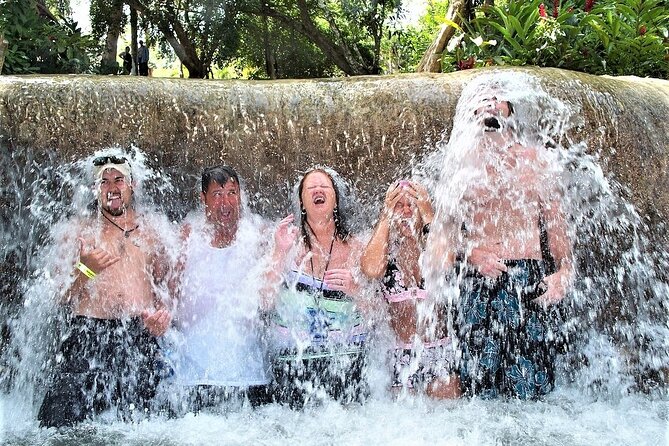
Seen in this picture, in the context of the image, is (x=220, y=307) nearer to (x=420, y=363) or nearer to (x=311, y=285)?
(x=311, y=285)

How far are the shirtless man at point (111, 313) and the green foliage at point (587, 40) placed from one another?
378 centimetres

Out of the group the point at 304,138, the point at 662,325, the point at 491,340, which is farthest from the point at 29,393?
the point at 662,325

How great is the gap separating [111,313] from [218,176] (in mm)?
850

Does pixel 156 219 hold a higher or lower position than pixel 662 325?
higher

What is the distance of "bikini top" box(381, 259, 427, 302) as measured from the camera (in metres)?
3.54

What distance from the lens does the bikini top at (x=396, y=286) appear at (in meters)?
3.54

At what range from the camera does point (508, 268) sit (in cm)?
353

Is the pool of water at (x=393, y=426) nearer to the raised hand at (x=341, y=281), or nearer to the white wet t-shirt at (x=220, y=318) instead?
the white wet t-shirt at (x=220, y=318)

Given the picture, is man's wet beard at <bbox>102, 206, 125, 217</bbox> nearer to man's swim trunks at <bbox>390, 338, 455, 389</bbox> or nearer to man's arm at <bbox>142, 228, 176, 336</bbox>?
man's arm at <bbox>142, 228, 176, 336</bbox>

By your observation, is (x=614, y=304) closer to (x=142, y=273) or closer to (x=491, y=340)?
(x=491, y=340)

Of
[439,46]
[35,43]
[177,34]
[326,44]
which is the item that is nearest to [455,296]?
[439,46]

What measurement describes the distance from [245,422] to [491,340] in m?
1.24

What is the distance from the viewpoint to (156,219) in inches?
152

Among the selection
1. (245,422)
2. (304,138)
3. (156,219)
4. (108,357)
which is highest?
(304,138)
